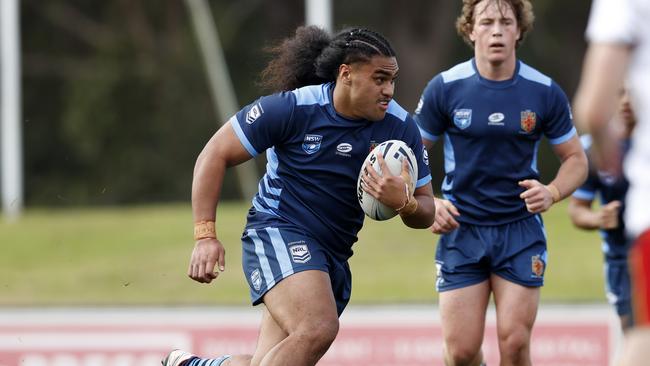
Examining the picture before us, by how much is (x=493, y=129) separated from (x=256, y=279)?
1.51 meters

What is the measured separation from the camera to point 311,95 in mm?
5773

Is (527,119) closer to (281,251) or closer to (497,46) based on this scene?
(497,46)

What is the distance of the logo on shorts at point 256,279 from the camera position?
5.73 meters

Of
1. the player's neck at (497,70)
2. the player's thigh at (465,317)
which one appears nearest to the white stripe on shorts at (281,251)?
the player's thigh at (465,317)

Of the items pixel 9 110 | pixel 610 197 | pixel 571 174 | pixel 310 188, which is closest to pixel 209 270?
pixel 310 188

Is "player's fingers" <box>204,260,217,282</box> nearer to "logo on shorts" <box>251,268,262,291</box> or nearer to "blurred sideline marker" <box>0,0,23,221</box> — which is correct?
"logo on shorts" <box>251,268,262,291</box>

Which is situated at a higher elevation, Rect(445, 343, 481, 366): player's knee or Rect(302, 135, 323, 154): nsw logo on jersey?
Rect(302, 135, 323, 154): nsw logo on jersey

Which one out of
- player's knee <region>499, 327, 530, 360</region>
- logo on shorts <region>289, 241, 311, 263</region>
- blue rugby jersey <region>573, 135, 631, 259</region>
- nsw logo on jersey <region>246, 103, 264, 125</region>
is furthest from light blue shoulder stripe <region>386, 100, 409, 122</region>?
blue rugby jersey <region>573, 135, 631, 259</region>

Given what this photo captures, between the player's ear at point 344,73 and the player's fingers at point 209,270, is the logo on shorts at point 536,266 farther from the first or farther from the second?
the player's fingers at point 209,270

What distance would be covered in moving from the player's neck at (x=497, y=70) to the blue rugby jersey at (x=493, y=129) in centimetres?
3

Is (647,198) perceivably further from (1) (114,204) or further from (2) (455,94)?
(1) (114,204)

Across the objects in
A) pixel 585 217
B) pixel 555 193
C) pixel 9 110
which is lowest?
pixel 9 110

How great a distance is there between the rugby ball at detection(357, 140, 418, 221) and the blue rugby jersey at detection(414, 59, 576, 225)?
0.83 metres

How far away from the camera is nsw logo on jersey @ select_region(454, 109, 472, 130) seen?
640 centimetres
